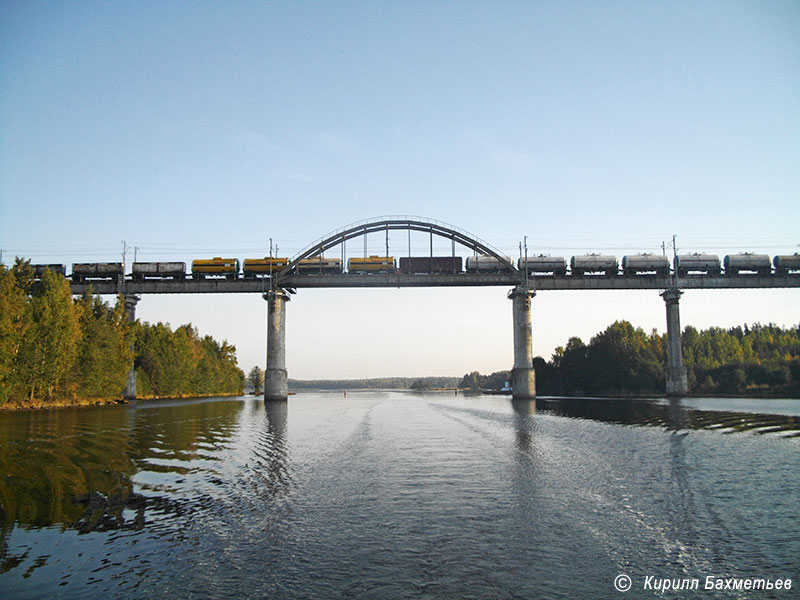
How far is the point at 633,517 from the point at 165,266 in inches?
3438

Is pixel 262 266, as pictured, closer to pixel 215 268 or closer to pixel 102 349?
pixel 215 268

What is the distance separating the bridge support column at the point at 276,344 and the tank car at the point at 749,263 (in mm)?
73518

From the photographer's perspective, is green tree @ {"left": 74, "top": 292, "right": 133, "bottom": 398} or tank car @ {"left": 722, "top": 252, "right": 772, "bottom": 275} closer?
green tree @ {"left": 74, "top": 292, "right": 133, "bottom": 398}

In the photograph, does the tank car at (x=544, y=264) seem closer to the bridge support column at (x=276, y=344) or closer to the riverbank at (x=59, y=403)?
the bridge support column at (x=276, y=344)

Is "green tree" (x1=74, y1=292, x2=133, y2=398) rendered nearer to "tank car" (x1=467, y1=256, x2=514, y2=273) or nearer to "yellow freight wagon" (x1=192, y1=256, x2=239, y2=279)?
"yellow freight wagon" (x1=192, y1=256, x2=239, y2=279)

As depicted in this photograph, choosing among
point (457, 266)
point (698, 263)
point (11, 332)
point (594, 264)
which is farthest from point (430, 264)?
point (11, 332)

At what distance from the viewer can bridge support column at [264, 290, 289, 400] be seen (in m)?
84.6

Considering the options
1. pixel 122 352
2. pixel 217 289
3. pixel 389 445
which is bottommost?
pixel 389 445

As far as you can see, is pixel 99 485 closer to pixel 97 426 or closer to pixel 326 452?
pixel 326 452

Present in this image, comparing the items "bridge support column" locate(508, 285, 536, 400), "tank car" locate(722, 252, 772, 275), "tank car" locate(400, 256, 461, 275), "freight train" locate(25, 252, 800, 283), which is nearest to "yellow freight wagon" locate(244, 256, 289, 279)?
"freight train" locate(25, 252, 800, 283)

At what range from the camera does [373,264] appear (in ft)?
282

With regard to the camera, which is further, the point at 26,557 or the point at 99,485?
the point at 99,485

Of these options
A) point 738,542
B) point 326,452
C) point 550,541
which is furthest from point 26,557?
Answer: point 326,452

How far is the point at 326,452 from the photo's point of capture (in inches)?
1043
